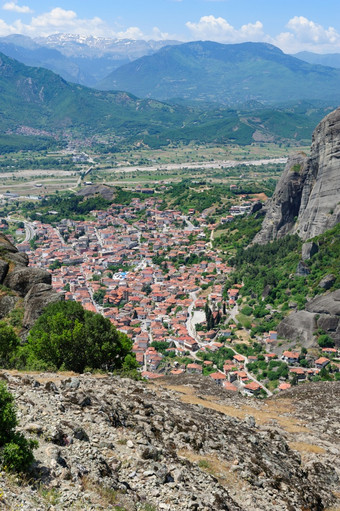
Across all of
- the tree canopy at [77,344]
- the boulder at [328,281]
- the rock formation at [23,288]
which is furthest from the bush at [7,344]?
the boulder at [328,281]

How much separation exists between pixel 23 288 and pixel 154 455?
24355mm

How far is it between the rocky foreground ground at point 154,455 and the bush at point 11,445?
288 mm

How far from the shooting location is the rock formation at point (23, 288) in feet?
97.8

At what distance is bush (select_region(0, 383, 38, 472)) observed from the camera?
391 inches

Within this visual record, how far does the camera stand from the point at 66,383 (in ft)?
53.4

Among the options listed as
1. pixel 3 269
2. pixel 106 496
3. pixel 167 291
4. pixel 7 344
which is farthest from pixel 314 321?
pixel 106 496

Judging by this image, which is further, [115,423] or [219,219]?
[219,219]

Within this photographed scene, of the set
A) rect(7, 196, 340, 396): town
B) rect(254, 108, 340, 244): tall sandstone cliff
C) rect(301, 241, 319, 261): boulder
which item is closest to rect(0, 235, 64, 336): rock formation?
rect(7, 196, 340, 396): town

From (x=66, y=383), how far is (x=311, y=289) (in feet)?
146

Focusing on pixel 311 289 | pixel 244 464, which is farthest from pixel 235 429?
pixel 311 289

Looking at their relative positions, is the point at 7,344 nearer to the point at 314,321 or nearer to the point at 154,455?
the point at 154,455

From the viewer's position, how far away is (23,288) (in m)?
34.8

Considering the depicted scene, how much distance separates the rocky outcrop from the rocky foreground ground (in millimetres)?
28505

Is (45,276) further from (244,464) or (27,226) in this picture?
(27,226)
